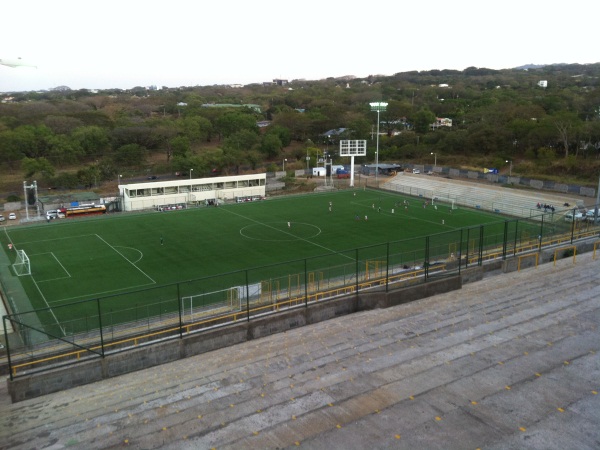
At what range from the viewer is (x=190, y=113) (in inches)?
4094

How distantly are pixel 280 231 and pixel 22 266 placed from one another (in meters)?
19.3

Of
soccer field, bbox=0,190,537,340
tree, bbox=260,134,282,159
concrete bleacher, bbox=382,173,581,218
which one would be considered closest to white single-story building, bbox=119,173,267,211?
soccer field, bbox=0,190,537,340

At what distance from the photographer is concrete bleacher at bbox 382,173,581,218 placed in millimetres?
50031

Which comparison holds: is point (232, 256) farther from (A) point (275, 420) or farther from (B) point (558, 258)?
(A) point (275, 420)

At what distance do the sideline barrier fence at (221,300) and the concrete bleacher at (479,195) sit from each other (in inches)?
627

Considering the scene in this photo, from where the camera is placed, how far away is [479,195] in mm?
55969

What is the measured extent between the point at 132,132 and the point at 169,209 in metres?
35.8

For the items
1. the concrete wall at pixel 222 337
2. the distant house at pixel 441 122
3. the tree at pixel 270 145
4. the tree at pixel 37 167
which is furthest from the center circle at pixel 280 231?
the distant house at pixel 441 122

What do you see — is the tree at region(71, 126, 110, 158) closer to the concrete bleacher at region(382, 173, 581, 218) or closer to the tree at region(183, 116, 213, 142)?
the tree at region(183, 116, 213, 142)

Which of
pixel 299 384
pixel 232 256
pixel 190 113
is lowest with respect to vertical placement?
pixel 232 256

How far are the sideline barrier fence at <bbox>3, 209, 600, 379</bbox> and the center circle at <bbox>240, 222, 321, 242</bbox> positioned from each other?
737 cm

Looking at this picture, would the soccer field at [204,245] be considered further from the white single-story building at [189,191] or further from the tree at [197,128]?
the tree at [197,128]

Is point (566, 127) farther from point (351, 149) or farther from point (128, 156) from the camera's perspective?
point (128, 156)

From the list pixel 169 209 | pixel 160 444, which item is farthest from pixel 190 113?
pixel 160 444
